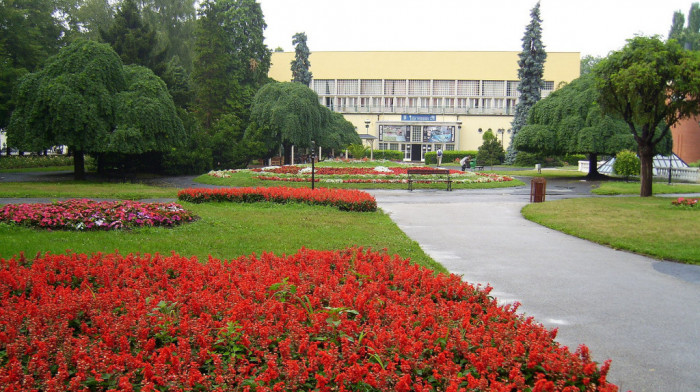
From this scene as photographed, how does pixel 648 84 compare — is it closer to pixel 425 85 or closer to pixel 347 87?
pixel 425 85

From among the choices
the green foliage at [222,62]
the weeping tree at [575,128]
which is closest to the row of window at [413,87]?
the green foliage at [222,62]

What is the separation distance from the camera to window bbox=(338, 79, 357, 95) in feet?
260

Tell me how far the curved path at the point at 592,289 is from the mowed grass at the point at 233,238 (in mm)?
723

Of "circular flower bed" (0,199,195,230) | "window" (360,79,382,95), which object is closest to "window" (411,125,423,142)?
"window" (360,79,382,95)

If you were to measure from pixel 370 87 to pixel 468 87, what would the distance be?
14.1m

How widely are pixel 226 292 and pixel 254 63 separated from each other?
46.3 meters

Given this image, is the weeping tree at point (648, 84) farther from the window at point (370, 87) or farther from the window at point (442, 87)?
the window at point (370, 87)

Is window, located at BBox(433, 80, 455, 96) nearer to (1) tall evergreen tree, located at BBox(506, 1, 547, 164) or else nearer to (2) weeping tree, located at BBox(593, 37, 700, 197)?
(1) tall evergreen tree, located at BBox(506, 1, 547, 164)

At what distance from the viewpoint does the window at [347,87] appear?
79125 millimetres

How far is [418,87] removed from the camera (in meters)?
78.9

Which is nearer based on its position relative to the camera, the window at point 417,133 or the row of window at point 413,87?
the window at point 417,133

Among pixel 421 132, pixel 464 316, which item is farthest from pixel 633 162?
pixel 421 132

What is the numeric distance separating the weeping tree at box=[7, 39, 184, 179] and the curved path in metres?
17.6

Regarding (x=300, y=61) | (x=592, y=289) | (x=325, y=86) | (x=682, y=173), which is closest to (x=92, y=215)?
(x=592, y=289)
